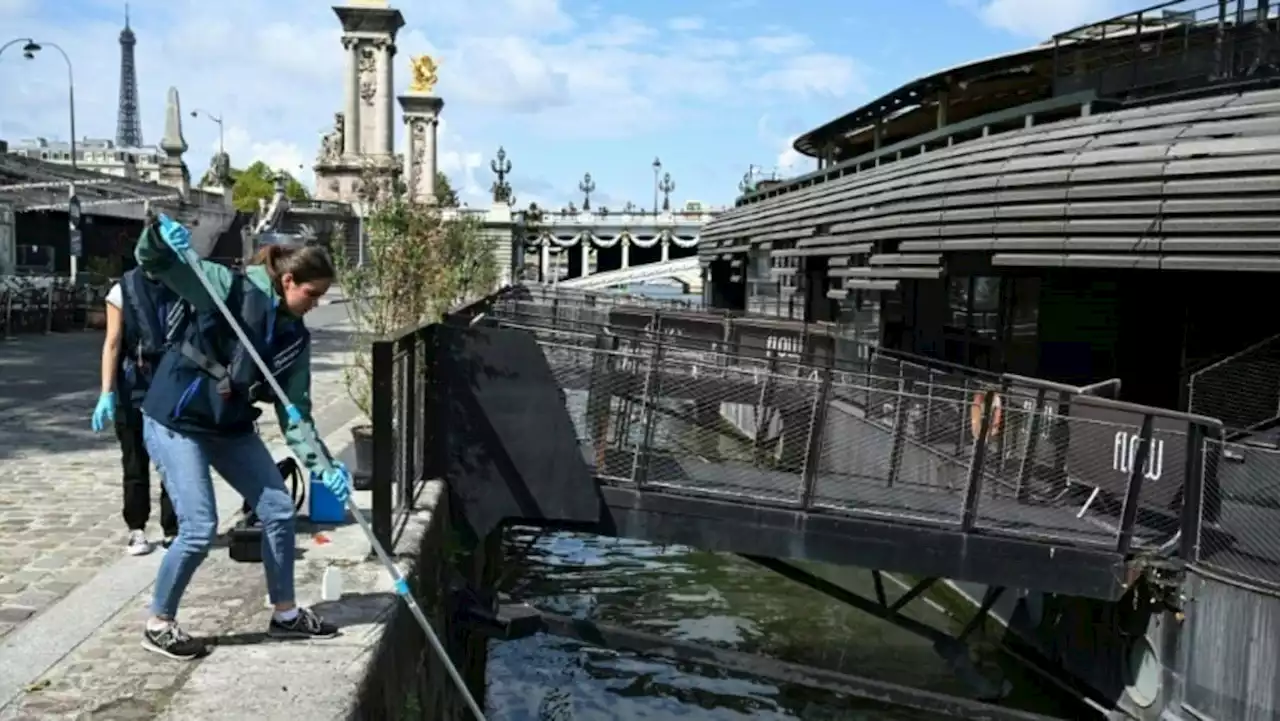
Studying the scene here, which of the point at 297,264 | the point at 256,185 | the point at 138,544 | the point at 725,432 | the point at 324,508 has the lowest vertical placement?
the point at 138,544

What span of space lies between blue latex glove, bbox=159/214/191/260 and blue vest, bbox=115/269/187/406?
89 cm

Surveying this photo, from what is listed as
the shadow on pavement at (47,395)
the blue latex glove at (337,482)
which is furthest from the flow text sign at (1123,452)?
the shadow on pavement at (47,395)

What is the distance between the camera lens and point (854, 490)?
8891mm

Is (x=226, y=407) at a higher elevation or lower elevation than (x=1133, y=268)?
lower

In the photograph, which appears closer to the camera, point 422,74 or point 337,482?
point 337,482

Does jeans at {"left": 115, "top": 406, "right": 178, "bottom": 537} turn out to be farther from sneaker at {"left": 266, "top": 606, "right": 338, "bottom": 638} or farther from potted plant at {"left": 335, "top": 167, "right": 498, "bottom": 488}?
potted plant at {"left": 335, "top": 167, "right": 498, "bottom": 488}

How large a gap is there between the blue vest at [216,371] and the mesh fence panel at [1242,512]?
6153mm

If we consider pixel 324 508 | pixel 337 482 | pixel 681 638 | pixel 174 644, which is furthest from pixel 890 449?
pixel 174 644

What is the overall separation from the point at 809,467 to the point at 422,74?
246 feet

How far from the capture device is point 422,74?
78.9 meters

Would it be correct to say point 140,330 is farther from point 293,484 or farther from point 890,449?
point 890,449

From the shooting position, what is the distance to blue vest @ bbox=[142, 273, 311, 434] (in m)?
4.92

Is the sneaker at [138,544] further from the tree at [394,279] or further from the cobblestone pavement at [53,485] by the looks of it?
the tree at [394,279]

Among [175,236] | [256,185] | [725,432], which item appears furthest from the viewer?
[256,185]
